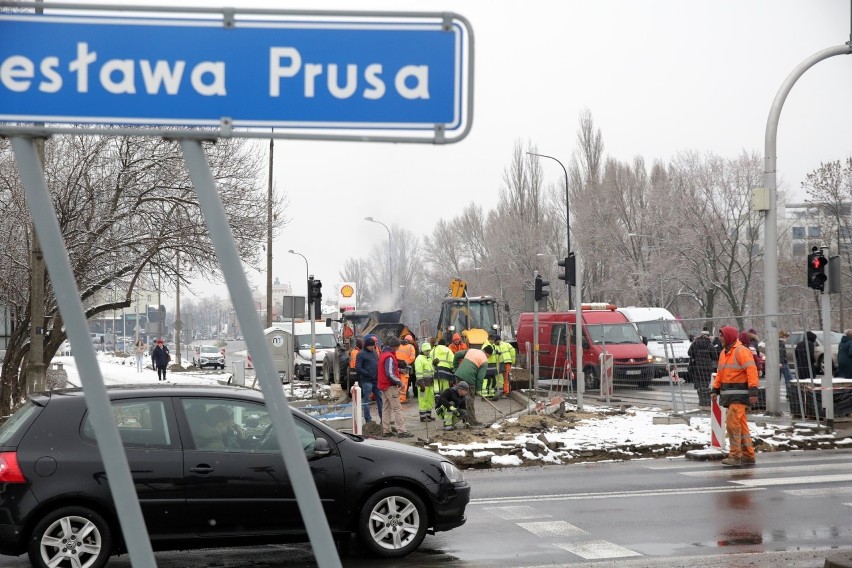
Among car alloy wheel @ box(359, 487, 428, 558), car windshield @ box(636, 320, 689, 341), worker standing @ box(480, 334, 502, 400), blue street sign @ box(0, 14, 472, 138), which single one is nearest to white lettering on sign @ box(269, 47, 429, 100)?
blue street sign @ box(0, 14, 472, 138)

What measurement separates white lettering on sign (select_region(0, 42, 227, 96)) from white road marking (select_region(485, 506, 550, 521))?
304 inches

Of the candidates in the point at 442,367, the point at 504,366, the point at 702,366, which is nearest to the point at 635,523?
the point at 442,367

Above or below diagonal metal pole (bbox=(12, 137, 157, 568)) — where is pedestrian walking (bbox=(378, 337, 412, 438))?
below

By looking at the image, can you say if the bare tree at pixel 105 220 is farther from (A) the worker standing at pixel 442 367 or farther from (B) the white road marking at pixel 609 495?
(B) the white road marking at pixel 609 495

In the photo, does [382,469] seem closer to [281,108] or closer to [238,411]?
[238,411]

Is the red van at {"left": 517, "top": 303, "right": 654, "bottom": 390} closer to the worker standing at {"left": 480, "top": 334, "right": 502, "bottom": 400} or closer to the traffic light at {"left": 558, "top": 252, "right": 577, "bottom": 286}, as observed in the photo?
the worker standing at {"left": 480, "top": 334, "right": 502, "bottom": 400}

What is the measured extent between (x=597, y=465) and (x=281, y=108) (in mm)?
12239

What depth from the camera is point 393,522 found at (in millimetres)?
8625

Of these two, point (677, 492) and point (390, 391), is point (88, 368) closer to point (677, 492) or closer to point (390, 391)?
point (677, 492)

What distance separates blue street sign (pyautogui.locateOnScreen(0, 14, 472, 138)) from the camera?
344 cm

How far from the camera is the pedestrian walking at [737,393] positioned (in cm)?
1418

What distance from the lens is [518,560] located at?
849 cm

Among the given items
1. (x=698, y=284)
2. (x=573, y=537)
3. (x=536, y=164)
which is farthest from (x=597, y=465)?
(x=536, y=164)

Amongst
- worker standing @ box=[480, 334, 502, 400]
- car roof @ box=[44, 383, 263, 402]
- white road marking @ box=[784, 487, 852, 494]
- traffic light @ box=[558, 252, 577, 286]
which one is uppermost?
traffic light @ box=[558, 252, 577, 286]
